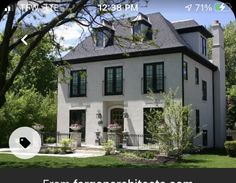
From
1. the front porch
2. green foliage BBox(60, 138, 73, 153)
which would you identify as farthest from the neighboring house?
green foliage BBox(60, 138, 73, 153)

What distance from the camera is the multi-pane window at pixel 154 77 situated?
22.9 metres

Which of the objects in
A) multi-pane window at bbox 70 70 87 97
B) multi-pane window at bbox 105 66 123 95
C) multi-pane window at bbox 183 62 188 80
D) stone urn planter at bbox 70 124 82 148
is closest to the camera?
multi-pane window at bbox 183 62 188 80

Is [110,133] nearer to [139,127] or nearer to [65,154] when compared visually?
[139,127]

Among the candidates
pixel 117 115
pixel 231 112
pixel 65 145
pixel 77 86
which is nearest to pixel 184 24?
pixel 117 115

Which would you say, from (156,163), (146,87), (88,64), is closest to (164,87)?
(146,87)

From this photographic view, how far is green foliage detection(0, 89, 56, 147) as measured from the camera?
26.0m

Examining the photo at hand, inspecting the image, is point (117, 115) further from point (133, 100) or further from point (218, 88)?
point (218, 88)

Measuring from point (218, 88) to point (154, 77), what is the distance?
797cm

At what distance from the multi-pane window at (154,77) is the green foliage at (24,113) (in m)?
9.73

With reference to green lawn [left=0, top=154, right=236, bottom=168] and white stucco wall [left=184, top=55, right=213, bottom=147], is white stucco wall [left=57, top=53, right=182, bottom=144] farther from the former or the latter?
green lawn [left=0, top=154, right=236, bottom=168]

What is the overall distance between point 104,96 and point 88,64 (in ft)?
8.55

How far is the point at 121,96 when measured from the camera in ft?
79.4

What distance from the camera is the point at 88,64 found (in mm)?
25562

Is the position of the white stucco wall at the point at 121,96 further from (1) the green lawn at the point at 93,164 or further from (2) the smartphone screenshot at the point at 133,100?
(1) the green lawn at the point at 93,164
